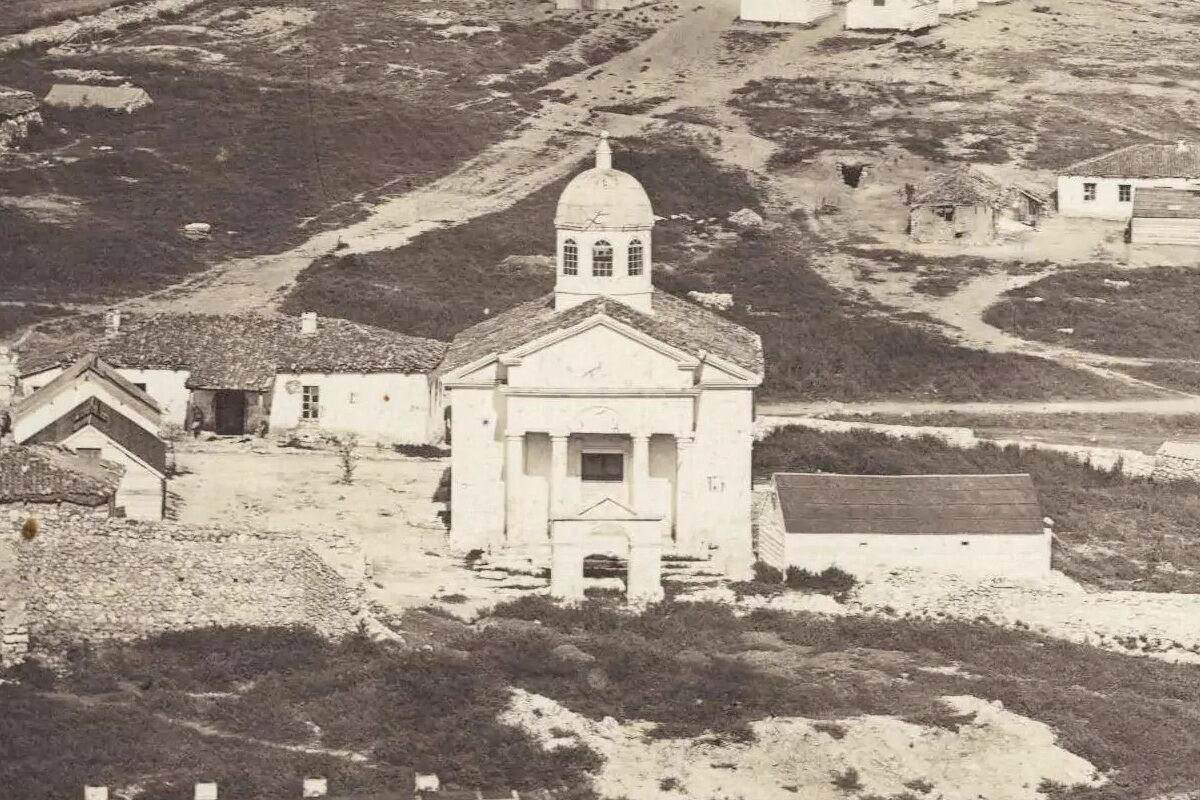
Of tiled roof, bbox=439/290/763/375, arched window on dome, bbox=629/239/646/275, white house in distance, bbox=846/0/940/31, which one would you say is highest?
white house in distance, bbox=846/0/940/31

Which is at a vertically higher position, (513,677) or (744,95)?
(744,95)

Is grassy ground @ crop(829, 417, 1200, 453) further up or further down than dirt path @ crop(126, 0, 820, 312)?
further down

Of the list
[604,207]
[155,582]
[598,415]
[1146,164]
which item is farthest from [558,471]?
[1146,164]

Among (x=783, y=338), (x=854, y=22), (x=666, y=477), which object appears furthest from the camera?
(x=854, y=22)

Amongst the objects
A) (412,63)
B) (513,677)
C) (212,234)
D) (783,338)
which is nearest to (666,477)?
(513,677)

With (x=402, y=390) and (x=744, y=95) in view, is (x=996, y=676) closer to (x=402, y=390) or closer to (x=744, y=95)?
(x=402, y=390)

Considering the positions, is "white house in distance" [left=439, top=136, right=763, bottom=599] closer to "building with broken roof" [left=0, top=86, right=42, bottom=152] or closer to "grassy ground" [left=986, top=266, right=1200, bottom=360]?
"grassy ground" [left=986, top=266, right=1200, bottom=360]

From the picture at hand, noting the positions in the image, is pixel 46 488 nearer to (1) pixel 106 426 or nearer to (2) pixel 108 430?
(2) pixel 108 430

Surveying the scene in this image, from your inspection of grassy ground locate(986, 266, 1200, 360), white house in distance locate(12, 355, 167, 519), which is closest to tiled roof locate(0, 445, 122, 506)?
white house in distance locate(12, 355, 167, 519)
